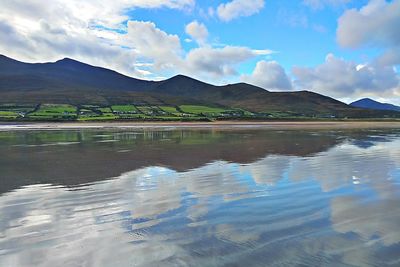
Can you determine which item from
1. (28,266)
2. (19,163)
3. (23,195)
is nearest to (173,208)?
(28,266)

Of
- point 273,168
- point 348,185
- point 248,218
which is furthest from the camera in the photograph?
point 273,168

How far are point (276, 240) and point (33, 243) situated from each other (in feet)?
16.7

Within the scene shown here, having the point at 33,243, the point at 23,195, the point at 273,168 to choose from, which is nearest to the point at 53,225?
the point at 33,243

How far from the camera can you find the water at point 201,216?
695 centimetres

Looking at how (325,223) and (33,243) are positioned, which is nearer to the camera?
(33,243)

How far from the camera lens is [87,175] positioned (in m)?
16.3

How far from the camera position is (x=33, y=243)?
7633 mm

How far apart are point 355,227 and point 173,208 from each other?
4777mm

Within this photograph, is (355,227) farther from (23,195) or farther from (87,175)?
(87,175)

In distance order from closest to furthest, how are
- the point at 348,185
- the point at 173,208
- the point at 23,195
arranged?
the point at 173,208
the point at 23,195
the point at 348,185

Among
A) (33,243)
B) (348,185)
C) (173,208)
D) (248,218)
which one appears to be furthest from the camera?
(348,185)

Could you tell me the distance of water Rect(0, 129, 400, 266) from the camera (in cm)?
695

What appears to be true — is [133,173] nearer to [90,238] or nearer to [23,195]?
[23,195]

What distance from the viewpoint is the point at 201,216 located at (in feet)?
31.3
